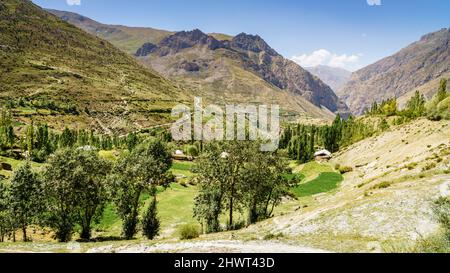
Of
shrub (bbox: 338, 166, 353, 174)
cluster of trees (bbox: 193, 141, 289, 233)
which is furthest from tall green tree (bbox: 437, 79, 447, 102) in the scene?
cluster of trees (bbox: 193, 141, 289, 233)

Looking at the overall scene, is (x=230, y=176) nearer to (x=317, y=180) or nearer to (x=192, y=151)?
(x=317, y=180)

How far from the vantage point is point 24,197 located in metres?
44.2

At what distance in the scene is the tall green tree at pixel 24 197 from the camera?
43688 mm

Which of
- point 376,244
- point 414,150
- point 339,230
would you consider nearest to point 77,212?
point 339,230

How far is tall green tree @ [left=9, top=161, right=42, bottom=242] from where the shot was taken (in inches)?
1720

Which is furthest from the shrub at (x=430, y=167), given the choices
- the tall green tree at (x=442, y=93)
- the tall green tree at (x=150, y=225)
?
the tall green tree at (x=442, y=93)

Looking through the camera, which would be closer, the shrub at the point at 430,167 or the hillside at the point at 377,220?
the hillside at the point at 377,220

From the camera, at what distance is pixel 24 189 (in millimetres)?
44375

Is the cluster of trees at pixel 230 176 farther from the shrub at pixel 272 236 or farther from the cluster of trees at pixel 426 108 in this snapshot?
the cluster of trees at pixel 426 108

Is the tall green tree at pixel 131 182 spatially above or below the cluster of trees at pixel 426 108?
below

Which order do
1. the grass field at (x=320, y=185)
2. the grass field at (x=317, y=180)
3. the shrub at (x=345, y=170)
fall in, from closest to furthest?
the grass field at (x=320, y=185)
the grass field at (x=317, y=180)
the shrub at (x=345, y=170)

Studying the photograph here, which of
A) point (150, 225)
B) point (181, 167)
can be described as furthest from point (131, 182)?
point (181, 167)
